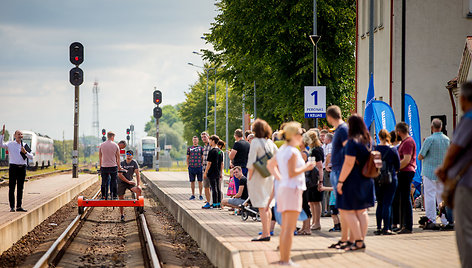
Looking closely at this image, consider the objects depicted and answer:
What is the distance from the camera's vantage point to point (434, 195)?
14273mm

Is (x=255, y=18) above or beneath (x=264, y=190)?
above

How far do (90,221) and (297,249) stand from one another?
12.2m

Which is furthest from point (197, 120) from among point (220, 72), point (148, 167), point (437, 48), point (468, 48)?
point (468, 48)

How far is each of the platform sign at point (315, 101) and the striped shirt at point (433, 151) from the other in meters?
9.61

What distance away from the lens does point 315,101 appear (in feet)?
78.1

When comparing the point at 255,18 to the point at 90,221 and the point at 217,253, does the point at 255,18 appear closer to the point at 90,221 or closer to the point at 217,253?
the point at 90,221

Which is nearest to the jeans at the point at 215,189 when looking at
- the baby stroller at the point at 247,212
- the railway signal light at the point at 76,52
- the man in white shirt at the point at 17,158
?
the baby stroller at the point at 247,212

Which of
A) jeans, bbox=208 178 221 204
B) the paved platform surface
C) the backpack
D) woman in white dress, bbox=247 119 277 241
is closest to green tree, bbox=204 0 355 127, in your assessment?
jeans, bbox=208 178 221 204

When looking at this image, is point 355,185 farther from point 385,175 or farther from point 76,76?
point 76,76

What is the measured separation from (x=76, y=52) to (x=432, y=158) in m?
28.6

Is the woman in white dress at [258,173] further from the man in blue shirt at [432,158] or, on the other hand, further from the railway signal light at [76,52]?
the railway signal light at [76,52]

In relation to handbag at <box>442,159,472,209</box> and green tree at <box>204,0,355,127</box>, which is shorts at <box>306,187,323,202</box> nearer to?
handbag at <box>442,159,472,209</box>

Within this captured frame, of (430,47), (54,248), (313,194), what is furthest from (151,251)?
(430,47)

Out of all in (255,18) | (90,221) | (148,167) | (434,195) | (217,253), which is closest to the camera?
(217,253)
